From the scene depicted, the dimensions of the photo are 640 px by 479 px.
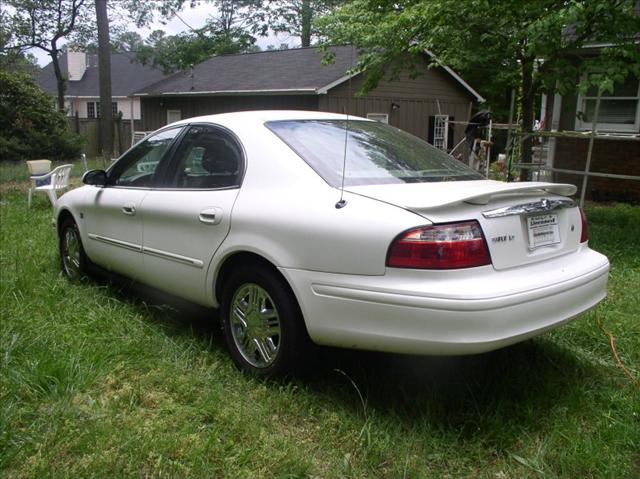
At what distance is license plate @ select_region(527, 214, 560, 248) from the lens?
3.04m

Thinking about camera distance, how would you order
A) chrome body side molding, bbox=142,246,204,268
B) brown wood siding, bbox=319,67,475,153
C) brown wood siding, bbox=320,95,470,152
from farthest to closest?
1. brown wood siding, bbox=319,67,475,153
2. brown wood siding, bbox=320,95,470,152
3. chrome body side molding, bbox=142,246,204,268

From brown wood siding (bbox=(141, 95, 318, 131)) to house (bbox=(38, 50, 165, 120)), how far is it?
11.8 metres

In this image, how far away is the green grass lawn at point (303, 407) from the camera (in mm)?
2691

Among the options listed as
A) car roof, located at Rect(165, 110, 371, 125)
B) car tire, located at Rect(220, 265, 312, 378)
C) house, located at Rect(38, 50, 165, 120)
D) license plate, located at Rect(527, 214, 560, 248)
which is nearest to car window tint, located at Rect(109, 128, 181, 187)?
car roof, located at Rect(165, 110, 371, 125)

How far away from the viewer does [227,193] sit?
361cm

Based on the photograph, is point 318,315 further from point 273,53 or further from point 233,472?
point 273,53

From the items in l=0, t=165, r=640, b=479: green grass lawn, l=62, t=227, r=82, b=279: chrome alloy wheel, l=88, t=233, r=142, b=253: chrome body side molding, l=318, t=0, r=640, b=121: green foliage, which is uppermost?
l=318, t=0, r=640, b=121: green foliage

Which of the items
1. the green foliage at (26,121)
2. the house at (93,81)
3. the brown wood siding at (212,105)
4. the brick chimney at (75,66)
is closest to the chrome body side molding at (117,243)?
the brown wood siding at (212,105)

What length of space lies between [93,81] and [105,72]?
18.9 m

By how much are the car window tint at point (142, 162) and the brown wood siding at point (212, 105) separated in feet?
44.7

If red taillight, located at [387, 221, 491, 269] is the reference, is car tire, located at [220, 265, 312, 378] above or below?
below

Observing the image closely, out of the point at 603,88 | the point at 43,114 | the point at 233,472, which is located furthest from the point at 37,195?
the point at 233,472

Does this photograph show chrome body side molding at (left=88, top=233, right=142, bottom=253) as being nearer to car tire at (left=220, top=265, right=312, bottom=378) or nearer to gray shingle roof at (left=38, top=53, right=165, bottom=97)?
car tire at (left=220, top=265, right=312, bottom=378)

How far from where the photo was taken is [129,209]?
4.36 metres
